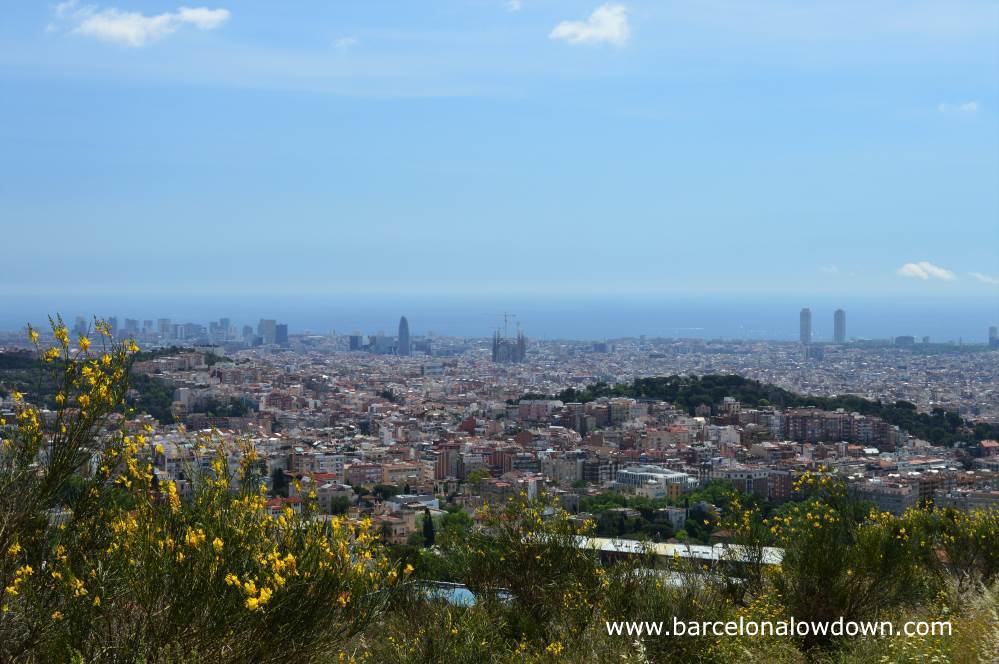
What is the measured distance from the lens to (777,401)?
148ft

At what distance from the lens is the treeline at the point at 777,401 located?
133 ft

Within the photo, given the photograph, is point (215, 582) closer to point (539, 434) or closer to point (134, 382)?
point (134, 382)

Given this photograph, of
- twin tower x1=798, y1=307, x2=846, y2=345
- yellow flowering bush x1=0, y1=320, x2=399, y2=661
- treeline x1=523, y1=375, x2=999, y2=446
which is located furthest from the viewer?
twin tower x1=798, y1=307, x2=846, y2=345

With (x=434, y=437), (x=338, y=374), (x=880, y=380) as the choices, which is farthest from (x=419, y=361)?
(x=434, y=437)

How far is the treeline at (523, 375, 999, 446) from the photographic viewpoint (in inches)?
1594

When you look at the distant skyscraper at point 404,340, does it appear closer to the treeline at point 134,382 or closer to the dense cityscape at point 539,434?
the dense cityscape at point 539,434

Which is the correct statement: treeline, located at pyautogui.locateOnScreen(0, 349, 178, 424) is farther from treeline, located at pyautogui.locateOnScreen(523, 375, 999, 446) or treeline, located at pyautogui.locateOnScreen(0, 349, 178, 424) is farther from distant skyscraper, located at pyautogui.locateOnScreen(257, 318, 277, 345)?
distant skyscraper, located at pyautogui.locateOnScreen(257, 318, 277, 345)

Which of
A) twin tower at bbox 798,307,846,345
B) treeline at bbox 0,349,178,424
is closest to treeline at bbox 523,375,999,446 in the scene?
treeline at bbox 0,349,178,424

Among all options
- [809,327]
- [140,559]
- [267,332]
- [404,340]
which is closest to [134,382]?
[140,559]

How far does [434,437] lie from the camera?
143ft

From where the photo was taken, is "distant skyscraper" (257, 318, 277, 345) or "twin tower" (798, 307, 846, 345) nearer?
"twin tower" (798, 307, 846, 345)

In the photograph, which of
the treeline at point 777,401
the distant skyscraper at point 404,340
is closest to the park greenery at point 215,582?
the treeline at point 777,401

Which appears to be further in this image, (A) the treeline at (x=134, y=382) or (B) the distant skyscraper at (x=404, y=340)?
(B) the distant skyscraper at (x=404, y=340)

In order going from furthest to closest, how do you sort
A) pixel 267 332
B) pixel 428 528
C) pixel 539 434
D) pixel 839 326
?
pixel 839 326 → pixel 267 332 → pixel 539 434 → pixel 428 528
